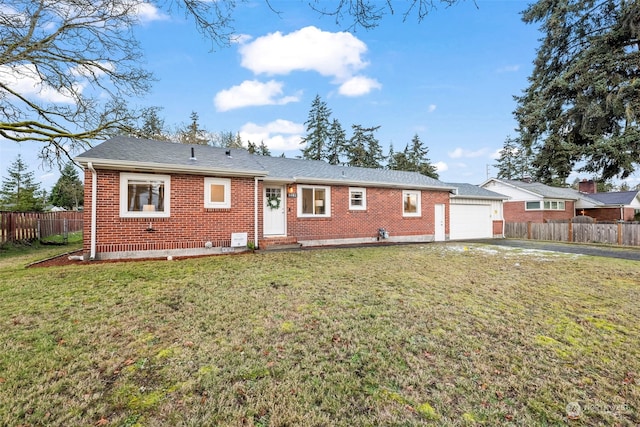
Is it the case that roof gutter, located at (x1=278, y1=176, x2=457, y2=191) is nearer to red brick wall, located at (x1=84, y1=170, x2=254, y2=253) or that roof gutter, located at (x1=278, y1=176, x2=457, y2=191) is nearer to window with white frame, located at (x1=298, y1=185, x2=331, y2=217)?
window with white frame, located at (x1=298, y1=185, x2=331, y2=217)

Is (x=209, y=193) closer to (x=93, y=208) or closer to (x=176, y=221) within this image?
(x=176, y=221)

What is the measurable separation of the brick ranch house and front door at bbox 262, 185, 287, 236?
41mm

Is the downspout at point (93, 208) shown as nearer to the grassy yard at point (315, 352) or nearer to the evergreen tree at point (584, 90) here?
the grassy yard at point (315, 352)

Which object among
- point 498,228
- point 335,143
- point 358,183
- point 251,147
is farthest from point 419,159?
point 358,183

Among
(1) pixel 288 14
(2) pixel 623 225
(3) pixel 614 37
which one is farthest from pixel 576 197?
(1) pixel 288 14

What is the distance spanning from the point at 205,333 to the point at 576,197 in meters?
31.9

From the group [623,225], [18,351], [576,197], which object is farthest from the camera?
[576,197]

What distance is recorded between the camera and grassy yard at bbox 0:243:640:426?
2127 mm

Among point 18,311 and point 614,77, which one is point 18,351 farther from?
point 614,77

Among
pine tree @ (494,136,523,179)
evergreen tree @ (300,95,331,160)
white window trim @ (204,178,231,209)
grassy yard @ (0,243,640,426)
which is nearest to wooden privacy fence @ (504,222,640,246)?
grassy yard @ (0,243,640,426)

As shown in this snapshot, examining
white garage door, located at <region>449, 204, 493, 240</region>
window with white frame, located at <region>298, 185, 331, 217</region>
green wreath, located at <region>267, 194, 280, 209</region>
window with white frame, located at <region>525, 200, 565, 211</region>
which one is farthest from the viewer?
window with white frame, located at <region>525, 200, 565, 211</region>

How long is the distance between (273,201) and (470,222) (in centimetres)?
1244

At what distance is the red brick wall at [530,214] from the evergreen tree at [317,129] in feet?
71.5

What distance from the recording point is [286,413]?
2.07 m
